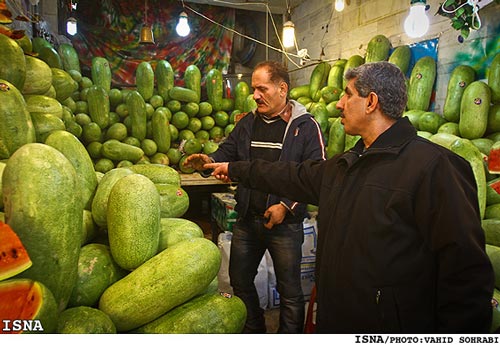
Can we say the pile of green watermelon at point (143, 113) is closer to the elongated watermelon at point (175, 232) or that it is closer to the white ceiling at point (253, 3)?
the white ceiling at point (253, 3)

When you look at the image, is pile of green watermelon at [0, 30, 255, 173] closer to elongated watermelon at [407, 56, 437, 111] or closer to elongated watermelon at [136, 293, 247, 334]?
elongated watermelon at [407, 56, 437, 111]

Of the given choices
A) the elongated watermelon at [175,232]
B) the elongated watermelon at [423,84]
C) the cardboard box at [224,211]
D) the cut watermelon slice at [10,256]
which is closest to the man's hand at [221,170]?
the elongated watermelon at [175,232]

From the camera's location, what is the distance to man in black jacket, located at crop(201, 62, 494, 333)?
1121 mm

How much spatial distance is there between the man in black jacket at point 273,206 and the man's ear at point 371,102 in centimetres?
101

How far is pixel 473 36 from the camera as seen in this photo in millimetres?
3262

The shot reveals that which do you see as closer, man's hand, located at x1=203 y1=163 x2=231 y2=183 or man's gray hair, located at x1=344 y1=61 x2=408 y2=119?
man's gray hair, located at x1=344 y1=61 x2=408 y2=119

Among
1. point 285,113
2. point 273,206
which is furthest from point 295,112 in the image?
point 273,206

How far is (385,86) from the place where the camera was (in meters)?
1.36

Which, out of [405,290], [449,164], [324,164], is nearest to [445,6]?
[324,164]

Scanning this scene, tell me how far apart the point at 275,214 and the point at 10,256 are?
156 centimetres

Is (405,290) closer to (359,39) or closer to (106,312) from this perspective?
(106,312)

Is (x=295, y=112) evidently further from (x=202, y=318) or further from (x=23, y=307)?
(x=23, y=307)

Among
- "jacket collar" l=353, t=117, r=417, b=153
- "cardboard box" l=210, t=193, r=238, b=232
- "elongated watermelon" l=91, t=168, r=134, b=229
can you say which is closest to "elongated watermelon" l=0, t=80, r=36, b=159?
"elongated watermelon" l=91, t=168, r=134, b=229

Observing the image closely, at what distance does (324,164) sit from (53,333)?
45.2 inches
